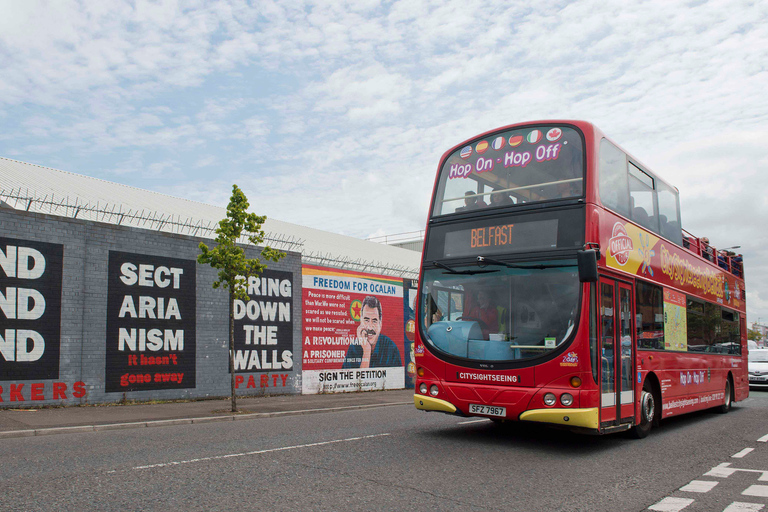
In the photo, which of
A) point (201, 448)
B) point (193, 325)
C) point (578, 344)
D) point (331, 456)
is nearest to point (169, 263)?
point (193, 325)

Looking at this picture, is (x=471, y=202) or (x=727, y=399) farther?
(x=727, y=399)

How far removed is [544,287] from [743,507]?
334cm

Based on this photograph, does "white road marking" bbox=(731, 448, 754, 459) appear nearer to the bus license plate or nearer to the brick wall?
the bus license plate

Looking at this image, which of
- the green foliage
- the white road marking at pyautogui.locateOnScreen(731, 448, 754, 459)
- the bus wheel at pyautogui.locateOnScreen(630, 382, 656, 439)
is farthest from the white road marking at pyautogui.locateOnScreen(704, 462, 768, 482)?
the green foliage

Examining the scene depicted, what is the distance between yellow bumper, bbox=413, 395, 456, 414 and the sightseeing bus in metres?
0.01

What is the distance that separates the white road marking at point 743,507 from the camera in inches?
203

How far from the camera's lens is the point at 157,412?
12.5m

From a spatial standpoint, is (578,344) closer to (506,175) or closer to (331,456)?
(506,175)

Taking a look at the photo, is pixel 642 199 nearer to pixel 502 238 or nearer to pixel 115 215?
pixel 502 238

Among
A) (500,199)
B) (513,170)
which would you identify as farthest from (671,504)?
(513,170)

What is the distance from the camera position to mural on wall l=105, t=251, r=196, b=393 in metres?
14.2

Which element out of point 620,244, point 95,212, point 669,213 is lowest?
point 620,244

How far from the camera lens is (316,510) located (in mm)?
4793

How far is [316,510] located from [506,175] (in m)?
5.62
